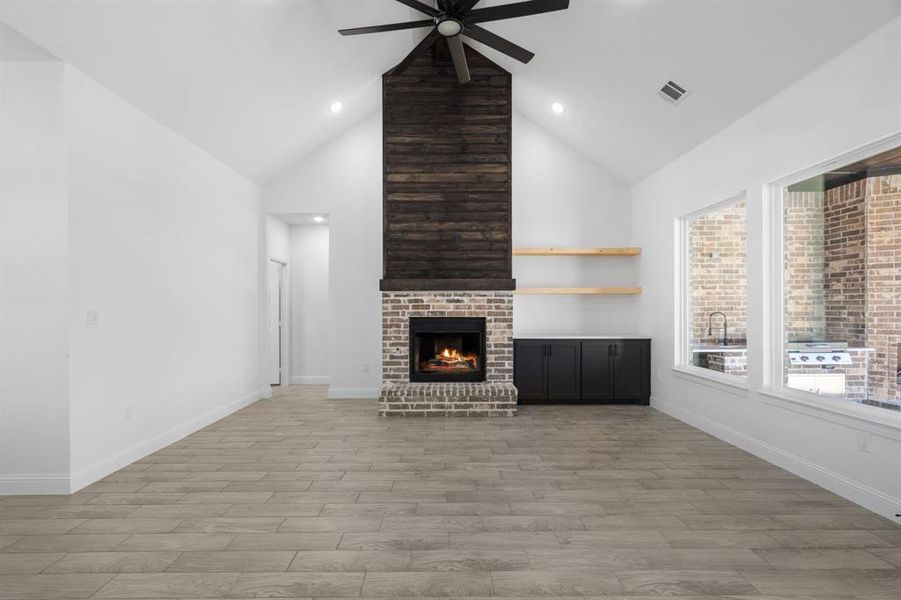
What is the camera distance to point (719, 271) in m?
5.17

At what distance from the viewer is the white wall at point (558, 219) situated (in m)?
7.12

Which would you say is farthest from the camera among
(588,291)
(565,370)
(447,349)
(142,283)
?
(588,291)

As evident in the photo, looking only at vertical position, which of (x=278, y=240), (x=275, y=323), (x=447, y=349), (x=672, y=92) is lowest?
(x=447, y=349)

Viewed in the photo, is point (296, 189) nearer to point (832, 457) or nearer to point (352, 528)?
point (352, 528)

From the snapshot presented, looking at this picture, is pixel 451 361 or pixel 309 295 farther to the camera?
pixel 309 295

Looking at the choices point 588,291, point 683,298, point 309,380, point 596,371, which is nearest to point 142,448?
point 309,380

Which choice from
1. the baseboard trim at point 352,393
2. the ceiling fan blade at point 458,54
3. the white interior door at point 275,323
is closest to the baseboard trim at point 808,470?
the baseboard trim at point 352,393

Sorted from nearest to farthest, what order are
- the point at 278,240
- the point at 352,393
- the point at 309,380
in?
the point at 352,393
the point at 278,240
the point at 309,380

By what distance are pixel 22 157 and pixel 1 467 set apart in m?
2.08

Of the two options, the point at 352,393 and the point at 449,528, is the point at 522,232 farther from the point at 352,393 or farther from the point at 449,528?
the point at 449,528

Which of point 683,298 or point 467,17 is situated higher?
point 467,17

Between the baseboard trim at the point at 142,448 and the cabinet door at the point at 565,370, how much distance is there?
3.85 m

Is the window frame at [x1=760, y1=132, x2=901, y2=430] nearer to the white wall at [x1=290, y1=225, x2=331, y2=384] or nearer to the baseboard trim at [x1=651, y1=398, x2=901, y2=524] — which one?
the baseboard trim at [x1=651, y1=398, x2=901, y2=524]

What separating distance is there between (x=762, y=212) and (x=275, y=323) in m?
6.49
